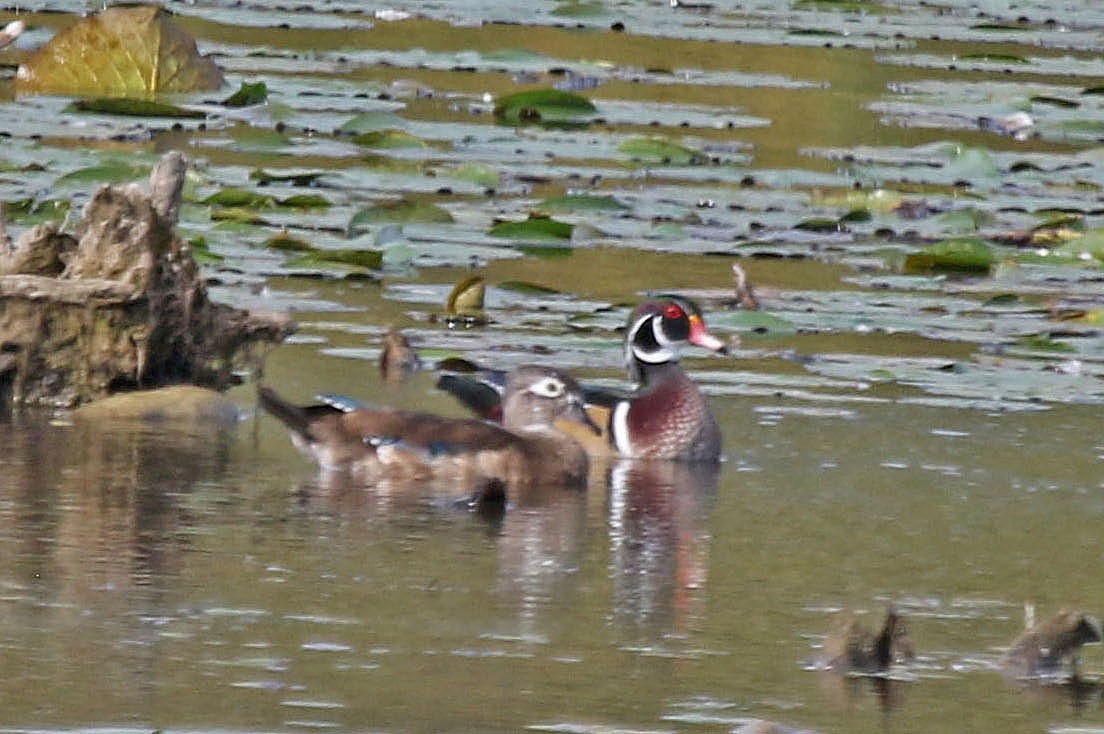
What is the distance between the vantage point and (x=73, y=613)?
6664mm

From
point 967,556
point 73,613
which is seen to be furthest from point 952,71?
point 73,613

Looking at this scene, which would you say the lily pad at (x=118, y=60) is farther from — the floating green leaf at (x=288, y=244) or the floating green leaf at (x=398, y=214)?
the floating green leaf at (x=288, y=244)

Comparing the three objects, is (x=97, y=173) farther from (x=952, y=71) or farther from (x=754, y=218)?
(x=952, y=71)

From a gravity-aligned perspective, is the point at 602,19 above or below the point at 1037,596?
above

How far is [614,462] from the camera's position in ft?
33.0

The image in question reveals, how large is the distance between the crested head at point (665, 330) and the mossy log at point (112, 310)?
1.22 m

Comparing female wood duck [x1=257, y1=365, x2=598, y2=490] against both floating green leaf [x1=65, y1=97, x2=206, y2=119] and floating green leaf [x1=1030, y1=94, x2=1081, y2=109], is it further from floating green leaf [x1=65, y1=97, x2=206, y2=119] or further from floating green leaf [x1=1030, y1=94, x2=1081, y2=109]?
floating green leaf [x1=1030, y1=94, x2=1081, y2=109]

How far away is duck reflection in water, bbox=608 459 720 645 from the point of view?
7074 millimetres

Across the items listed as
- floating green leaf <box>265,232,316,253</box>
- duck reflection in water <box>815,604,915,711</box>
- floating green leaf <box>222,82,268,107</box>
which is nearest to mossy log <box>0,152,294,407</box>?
floating green leaf <box>265,232,316,253</box>

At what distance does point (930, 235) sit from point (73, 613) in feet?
23.9

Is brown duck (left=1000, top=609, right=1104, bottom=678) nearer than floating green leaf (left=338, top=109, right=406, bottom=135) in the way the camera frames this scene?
Yes

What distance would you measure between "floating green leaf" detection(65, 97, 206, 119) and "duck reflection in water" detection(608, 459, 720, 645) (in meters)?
5.81

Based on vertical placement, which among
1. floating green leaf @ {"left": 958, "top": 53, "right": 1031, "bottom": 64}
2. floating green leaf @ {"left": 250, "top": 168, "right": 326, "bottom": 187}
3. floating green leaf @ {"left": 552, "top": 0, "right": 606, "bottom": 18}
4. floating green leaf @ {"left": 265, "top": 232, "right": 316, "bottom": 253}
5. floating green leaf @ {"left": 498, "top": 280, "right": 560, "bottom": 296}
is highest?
floating green leaf @ {"left": 552, "top": 0, "right": 606, "bottom": 18}

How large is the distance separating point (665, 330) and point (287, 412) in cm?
178
